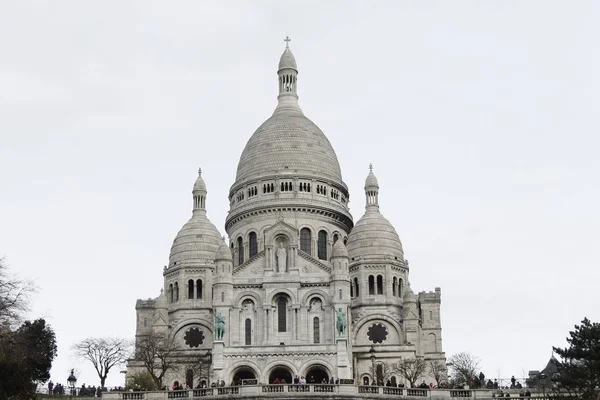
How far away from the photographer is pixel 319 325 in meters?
103

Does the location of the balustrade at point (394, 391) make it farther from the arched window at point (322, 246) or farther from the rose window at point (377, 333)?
the arched window at point (322, 246)

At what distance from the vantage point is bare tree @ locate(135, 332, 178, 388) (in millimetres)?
91688

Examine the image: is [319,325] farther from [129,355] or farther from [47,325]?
[47,325]

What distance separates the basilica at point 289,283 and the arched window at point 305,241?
0.31ft

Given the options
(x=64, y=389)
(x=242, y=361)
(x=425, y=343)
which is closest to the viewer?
(x=64, y=389)

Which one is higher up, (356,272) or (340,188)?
(340,188)

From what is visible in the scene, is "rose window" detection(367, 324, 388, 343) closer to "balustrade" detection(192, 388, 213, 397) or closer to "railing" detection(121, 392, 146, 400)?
"railing" detection(121, 392, 146, 400)

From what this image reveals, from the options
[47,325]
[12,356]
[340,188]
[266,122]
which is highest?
[266,122]

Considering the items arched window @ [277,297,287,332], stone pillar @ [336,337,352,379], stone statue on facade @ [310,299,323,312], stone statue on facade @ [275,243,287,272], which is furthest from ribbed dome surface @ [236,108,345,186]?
stone pillar @ [336,337,352,379]

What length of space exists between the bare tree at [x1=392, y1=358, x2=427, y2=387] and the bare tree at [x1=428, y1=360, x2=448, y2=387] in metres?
1.02

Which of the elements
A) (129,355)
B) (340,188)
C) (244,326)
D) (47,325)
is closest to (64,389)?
(47,325)

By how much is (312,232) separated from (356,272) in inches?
228

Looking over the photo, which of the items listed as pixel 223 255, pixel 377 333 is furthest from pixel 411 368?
pixel 223 255

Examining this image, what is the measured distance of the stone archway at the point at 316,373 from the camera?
97.9 metres
